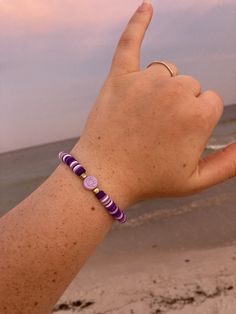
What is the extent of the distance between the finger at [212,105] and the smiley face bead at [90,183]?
0.35 m

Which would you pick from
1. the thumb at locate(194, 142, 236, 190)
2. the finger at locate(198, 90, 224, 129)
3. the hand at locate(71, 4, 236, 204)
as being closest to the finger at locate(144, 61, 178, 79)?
the hand at locate(71, 4, 236, 204)

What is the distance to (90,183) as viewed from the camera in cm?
93

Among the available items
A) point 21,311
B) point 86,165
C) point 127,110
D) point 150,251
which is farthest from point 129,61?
point 150,251

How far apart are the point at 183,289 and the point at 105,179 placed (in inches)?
136

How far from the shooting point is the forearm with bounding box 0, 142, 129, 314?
0.86 m

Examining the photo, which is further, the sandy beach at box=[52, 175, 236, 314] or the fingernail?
the sandy beach at box=[52, 175, 236, 314]

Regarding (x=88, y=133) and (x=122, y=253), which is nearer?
(x=88, y=133)

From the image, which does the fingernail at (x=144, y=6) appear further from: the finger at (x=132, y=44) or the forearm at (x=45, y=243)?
the forearm at (x=45, y=243)

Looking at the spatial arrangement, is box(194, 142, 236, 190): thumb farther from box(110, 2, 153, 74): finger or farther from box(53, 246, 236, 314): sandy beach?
box(53, 246, 236, 314): sandy beach

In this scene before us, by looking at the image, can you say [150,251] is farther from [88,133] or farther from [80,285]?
[88,133]

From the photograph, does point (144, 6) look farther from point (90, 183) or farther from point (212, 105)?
point (90, 183)

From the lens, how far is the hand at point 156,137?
3.13 feet

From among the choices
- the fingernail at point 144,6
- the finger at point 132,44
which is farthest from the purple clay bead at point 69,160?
the fingernail at point 144,6

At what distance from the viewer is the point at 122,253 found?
5.94 m
